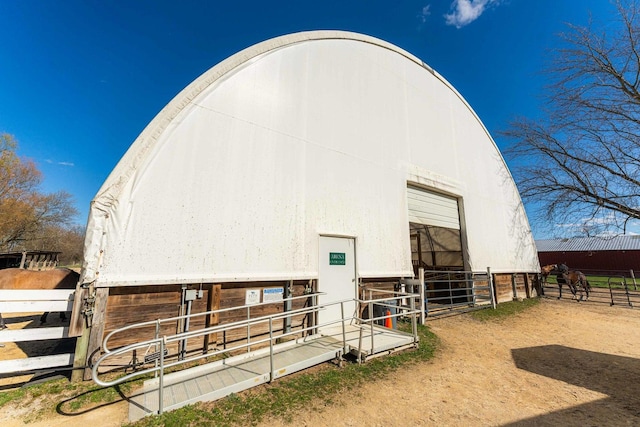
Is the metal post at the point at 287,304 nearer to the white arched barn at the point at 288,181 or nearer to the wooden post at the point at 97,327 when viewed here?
the white arched barn at the point at 288,181

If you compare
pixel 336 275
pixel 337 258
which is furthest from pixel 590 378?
pixel 337 258

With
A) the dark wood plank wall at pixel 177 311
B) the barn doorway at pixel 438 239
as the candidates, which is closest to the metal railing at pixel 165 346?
the dark wood plank wall at pixel 177 311

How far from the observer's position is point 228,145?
5.22m

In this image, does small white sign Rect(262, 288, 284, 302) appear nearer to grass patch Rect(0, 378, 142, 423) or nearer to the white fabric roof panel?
the white fabric roof panel

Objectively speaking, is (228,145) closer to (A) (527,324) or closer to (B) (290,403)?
(B) (290,403)

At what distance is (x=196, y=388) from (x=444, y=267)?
11.0 meters

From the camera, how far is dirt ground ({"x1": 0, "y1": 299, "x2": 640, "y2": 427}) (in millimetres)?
3092

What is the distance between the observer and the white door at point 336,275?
6004 mm

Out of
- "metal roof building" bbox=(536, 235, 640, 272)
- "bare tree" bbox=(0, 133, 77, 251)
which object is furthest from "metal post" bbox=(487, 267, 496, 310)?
"bare tree" bbox=(0, 133, 77, 251)

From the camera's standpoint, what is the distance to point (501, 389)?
3.88 m

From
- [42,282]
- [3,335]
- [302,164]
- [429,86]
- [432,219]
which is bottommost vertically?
[3,335]

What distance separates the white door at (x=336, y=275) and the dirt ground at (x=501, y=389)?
2.09 metres

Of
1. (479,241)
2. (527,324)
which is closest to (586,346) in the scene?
(527,324)

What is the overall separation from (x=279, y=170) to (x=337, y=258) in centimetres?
247
